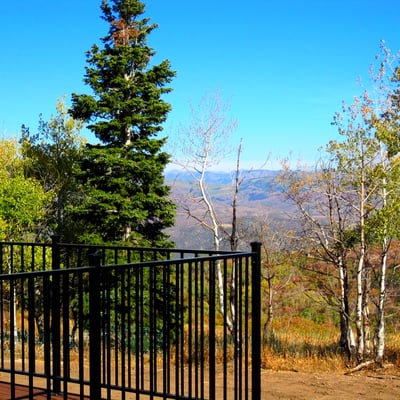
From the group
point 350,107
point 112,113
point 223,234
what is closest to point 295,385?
point 350,107

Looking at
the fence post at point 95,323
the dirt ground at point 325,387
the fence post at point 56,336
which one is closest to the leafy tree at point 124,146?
the dirt ground at point 325,387

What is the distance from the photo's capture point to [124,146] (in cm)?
1770

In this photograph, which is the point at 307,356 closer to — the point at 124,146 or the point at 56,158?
the point at 124,146

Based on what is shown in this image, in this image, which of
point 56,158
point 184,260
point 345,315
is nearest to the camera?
point 184,260

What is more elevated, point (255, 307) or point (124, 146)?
point (124, 146)

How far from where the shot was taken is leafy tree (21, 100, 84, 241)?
72.2ft

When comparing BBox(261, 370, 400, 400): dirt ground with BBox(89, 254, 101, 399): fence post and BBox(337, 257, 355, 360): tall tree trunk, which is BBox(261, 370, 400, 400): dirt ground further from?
BBox(337, 257, 355, 360): tall tree trunk

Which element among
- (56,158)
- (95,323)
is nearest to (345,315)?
(95,323)

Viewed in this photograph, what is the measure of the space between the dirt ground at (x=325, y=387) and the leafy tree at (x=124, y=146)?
9.21 meters

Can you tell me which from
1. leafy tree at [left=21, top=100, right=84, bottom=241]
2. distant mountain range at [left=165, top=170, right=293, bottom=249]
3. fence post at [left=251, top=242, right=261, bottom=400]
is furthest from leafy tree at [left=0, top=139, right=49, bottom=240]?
fence post at [left=251, top=242, right=261, bottom=400]

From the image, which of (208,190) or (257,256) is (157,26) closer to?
(208,190)

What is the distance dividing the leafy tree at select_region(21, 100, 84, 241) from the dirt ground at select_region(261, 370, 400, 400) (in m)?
14.7

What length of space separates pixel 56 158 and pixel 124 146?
245 inches

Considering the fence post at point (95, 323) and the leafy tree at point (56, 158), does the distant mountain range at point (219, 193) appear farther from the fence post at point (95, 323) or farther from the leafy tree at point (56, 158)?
the fence post at point (95, 323)
